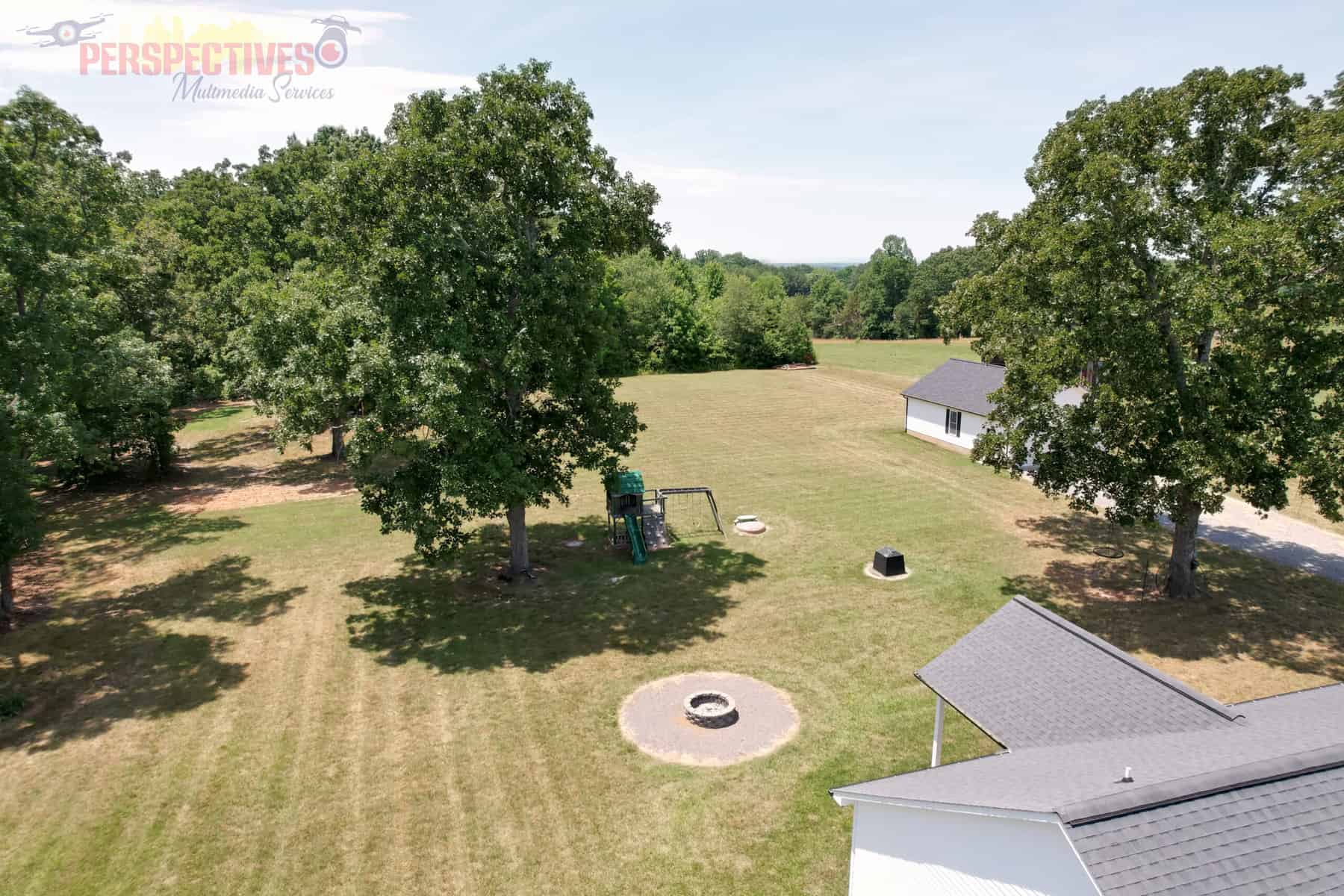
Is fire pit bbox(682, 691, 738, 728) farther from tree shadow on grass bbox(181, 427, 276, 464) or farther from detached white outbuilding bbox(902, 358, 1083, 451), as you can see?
tree shadow on grass bbox(181, 427, 276, 464)

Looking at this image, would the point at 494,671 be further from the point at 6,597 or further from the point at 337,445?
the point at 337,445

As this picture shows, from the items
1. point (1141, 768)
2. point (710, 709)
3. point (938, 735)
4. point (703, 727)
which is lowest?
point (703, 727)

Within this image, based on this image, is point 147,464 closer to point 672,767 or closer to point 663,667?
point 663,667

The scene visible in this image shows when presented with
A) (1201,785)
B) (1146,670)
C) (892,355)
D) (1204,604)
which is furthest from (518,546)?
(892,355)

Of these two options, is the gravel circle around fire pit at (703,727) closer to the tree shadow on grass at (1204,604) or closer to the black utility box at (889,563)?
the black utility box at (889,563)

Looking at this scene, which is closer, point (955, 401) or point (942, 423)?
point (955, 401)

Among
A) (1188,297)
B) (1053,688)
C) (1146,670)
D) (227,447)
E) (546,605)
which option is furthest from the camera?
(227,447)

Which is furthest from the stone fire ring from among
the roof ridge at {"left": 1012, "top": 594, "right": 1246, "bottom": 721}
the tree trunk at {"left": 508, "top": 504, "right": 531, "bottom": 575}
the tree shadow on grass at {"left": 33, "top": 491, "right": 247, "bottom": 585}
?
the tree shadow on grass at {"left": 33, "top": 491, "right": 247, "bottom": 585}

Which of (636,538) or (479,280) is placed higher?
(479,280)
